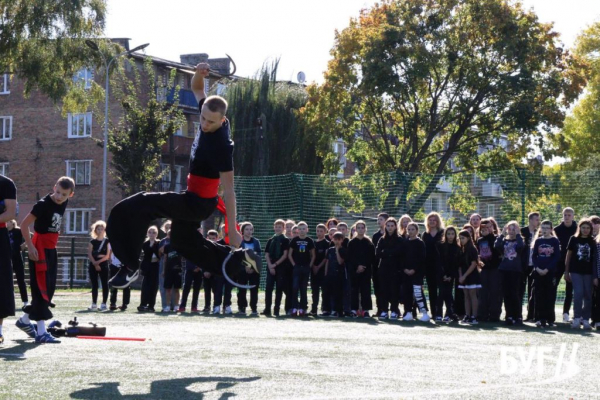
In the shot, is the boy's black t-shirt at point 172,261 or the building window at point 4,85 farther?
the building window at point 4,85

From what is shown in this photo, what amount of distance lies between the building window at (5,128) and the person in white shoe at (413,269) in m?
44.9

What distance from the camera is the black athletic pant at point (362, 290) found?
59.9 ft

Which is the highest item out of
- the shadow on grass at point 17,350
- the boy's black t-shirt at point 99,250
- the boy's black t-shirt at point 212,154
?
the boy's black t-shirt at point 212,154

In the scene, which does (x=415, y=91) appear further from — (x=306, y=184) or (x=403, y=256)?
(x=403, y=256)

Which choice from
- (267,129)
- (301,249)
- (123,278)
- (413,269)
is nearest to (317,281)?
(301,249)

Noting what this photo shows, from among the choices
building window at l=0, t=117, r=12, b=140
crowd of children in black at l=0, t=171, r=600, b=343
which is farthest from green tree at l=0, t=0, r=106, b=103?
building window at l=0, t=117, r=12, b=140

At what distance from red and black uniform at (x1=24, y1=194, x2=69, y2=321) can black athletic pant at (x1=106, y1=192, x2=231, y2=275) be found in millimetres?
2785

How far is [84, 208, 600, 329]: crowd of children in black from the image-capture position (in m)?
16.2

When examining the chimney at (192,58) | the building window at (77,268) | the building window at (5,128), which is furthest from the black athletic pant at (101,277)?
the chimney at (192,58)

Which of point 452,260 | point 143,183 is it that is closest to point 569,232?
point 452,260

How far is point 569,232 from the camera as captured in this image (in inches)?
672

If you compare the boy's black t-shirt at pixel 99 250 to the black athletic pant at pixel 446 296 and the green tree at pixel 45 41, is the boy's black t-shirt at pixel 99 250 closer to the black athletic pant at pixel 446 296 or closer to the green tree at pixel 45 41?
the black athletic pant at pixel 446 296

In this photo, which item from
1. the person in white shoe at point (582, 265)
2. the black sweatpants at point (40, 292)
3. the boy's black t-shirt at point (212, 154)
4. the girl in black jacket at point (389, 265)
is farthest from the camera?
the girl in black jacket at point (389, 265)

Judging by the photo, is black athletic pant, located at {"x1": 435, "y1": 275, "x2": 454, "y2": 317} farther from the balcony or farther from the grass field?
the balcony
